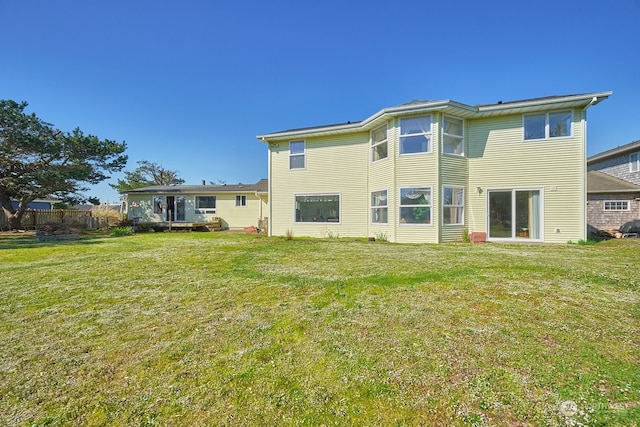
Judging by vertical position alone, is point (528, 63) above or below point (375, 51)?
below

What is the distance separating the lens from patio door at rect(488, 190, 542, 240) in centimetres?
1029

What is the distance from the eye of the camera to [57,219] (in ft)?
64.8

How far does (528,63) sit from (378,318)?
1523cm

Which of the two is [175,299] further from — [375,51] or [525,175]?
[375,51]

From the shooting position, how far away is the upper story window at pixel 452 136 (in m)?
10.6

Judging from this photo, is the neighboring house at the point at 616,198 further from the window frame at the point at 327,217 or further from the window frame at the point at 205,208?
the window frame at the point at 205,208

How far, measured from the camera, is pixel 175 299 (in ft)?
13.5

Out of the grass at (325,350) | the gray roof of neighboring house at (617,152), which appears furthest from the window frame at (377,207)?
the gray roof of neighboring house at (617,152)

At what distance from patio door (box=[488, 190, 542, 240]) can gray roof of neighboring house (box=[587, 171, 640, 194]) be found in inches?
260

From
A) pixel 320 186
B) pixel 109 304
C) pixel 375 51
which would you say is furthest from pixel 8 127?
pixel 375 51

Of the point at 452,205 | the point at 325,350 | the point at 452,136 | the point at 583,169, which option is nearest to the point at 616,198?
the point at 583,169

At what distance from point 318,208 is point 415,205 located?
181 inches

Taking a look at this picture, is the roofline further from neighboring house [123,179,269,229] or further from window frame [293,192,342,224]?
neighboring house [123,179,269,229]

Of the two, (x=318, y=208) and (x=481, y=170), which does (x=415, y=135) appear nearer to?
(x=481, y=170)
